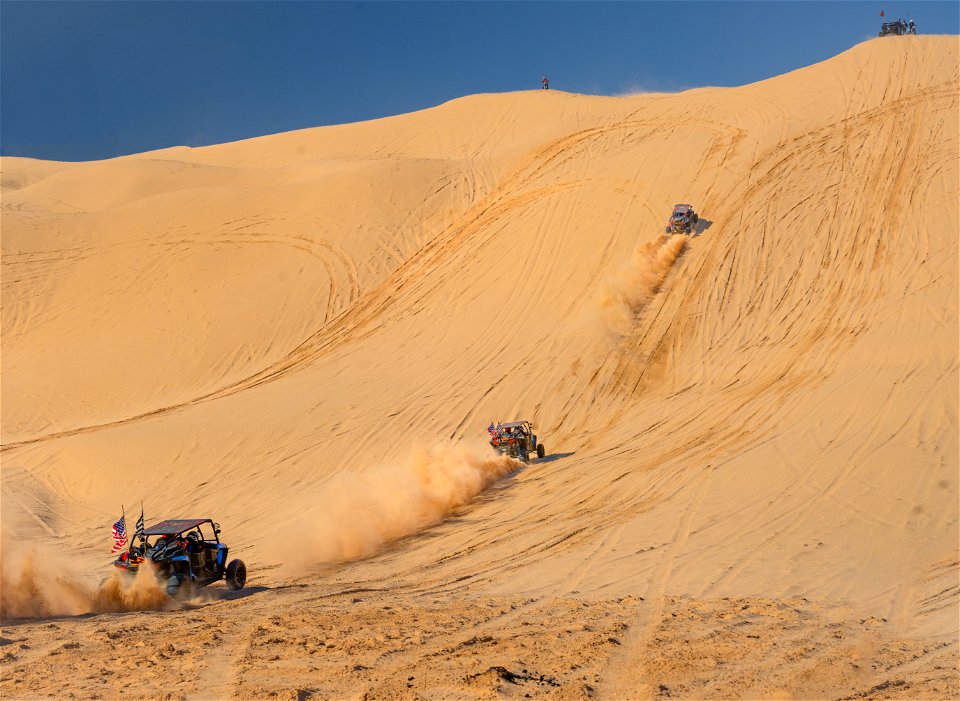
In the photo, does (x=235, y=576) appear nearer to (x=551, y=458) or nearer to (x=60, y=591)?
(x=60, y=591)

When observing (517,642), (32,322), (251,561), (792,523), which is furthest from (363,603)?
(32,322)

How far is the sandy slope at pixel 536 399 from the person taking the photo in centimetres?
898

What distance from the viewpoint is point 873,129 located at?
37.5m

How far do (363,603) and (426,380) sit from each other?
15682mm

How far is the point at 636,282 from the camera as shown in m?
29.8

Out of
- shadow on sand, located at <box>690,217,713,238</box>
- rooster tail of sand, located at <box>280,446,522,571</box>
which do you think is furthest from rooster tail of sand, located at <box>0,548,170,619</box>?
shadow on sand, located at <box>690,217,713,238</box>

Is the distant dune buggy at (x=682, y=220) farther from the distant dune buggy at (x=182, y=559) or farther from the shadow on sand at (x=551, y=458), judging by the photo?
the distant dune buggy at (x=182, y=559)

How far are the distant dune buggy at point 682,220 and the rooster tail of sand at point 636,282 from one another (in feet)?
0.80

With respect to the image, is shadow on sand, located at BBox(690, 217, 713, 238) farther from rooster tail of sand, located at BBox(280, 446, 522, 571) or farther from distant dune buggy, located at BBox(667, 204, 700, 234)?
rooster tail of sand, located at BBox(280, 446, 522, 571)

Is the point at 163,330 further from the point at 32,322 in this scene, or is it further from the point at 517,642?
the point at 517,642

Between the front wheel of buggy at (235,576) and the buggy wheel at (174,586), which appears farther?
the front wheel of buggy at (235,576)

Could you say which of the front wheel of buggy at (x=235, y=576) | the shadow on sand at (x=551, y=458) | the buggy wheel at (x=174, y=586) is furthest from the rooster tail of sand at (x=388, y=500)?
the buggy wheel at (x=174, y=586)

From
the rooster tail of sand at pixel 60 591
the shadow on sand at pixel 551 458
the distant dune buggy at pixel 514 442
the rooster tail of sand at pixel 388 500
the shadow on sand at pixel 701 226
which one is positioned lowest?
the rooster tail of sand at pixel 60 591

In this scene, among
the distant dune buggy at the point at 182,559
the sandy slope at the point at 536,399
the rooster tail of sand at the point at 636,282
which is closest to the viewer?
the sandy slope at the point at 536,399
